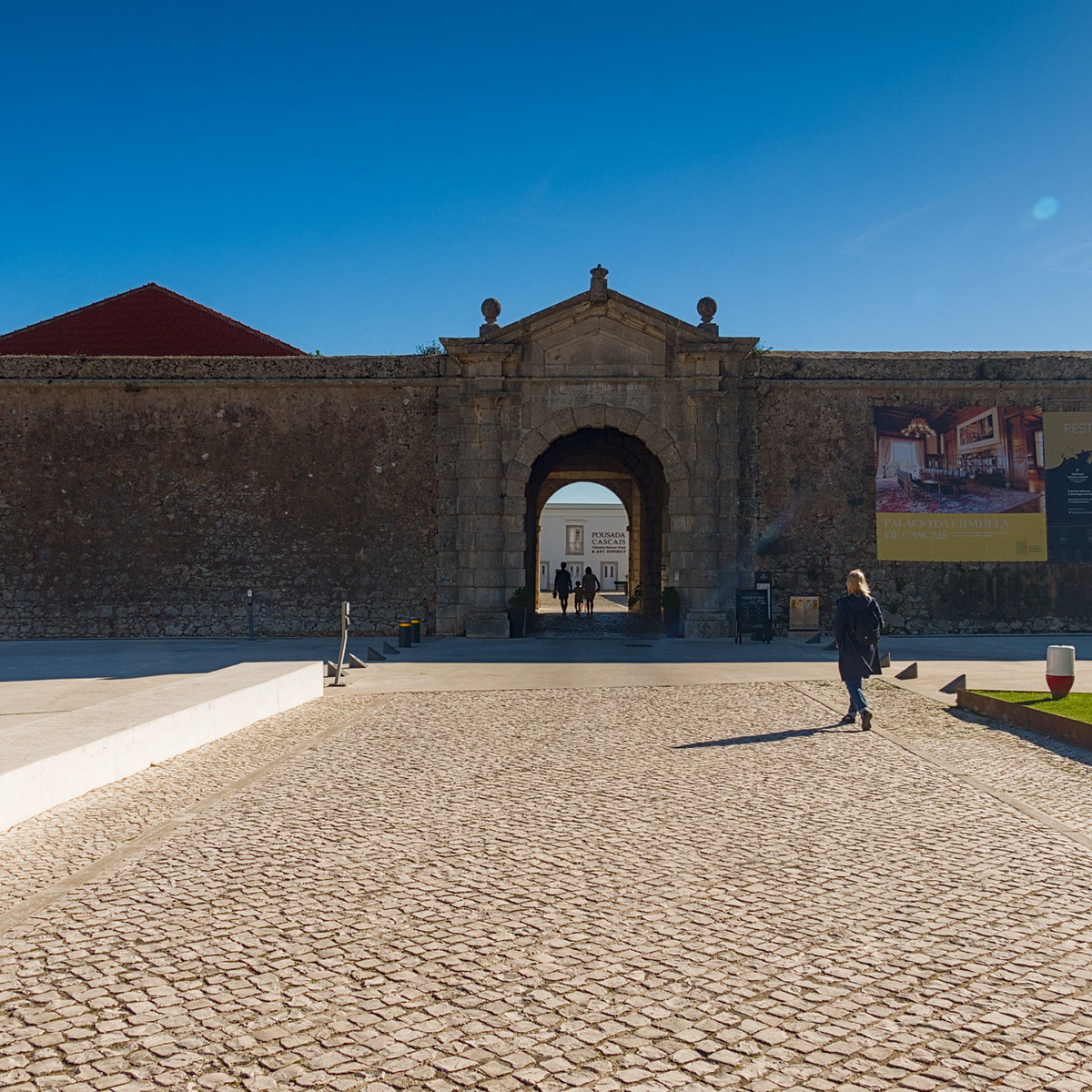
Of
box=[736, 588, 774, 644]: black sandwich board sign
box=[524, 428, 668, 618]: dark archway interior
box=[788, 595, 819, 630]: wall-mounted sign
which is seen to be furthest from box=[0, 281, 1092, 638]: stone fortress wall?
box=[524, 428, 668, 618]: dark archway interior

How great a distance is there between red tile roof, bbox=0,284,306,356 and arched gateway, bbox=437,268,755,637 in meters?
8.33

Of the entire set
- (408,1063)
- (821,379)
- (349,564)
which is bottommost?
(408,1063)

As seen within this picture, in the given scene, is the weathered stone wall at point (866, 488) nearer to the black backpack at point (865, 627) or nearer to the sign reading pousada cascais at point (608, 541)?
the black backpack at point (865, 627)

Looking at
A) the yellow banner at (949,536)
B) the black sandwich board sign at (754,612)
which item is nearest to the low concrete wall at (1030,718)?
the black sandwich board sign at (754,612)

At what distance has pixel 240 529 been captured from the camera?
18531 millimetres

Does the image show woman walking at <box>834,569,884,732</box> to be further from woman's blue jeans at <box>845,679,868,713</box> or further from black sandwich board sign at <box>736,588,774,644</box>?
black sandwich board sign at <box>736,588,774,644</box>

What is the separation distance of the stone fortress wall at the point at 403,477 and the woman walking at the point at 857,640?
9.18 meters

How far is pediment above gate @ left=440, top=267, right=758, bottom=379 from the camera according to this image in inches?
707


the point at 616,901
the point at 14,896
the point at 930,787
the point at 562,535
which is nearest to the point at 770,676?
the point at 930,787

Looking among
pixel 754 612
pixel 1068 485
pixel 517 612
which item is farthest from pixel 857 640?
pixel 1068 485

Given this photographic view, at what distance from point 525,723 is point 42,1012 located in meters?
5.84

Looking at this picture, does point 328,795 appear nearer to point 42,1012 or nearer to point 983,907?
point 42,1012

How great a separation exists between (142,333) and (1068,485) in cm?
2249

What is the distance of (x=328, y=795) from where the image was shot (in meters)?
5.99
